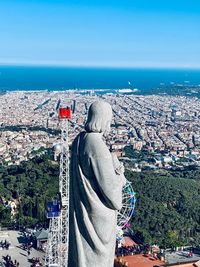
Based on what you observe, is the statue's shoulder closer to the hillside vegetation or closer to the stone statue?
the stone statue

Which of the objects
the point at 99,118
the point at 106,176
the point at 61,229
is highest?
the point at 99,118

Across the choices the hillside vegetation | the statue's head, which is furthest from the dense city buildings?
the statue's head

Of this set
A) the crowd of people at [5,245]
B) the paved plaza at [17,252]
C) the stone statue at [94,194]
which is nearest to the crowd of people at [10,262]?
the paved plaza at [17,252]

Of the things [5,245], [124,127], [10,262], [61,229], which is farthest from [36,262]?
[124,127]

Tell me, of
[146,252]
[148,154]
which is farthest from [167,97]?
[146,252]

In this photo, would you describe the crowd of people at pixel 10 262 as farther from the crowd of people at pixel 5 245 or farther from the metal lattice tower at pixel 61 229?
the crowd of people at pixel 5 245

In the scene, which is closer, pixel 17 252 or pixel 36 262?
pixel 36 262

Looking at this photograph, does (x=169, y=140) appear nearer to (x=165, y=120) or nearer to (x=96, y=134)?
(x=165, y=120)

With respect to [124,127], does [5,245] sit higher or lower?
lower

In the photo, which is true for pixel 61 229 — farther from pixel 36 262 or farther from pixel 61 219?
pixel 36 262
